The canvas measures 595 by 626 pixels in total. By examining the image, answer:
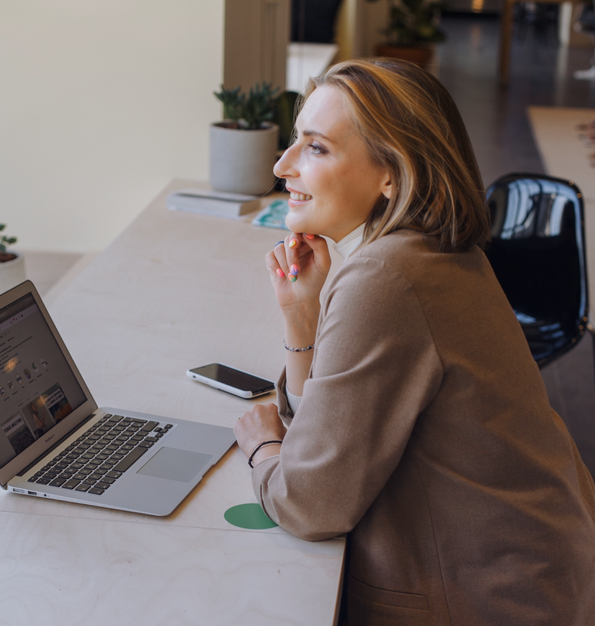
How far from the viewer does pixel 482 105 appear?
7.79 m

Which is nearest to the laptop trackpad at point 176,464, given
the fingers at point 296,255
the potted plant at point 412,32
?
the fingers at point 296,255

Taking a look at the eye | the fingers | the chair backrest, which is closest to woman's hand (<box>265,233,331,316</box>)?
the fingers

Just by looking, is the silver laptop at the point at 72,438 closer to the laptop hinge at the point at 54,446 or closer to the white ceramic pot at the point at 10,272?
the laptop hinge at the point at 54,446

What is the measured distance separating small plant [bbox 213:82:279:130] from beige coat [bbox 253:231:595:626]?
1.60 meters

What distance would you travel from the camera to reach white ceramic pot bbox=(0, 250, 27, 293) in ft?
6.40

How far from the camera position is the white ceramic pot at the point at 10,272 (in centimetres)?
195

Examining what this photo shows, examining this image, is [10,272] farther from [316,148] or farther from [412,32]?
[412,32]

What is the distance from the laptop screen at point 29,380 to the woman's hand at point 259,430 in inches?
10.4

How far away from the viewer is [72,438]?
3.57ft

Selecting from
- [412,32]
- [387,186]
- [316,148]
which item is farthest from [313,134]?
Result: [412,32]

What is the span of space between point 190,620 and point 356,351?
1.17 feet

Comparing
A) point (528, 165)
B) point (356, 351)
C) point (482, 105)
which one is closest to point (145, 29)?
point (356, 351)

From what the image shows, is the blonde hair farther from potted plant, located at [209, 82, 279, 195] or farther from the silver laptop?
potted plant, located at [209, 82, 279, 195]

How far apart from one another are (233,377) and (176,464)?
0.29 meters
